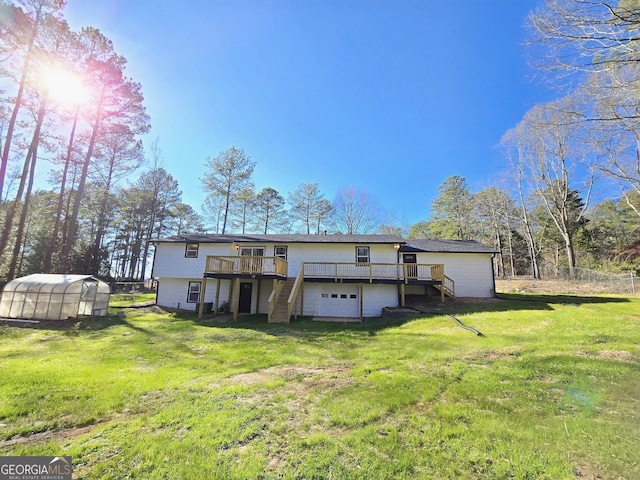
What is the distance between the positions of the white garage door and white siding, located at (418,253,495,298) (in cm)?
530

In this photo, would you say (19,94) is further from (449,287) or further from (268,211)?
(449,287)

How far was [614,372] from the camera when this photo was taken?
5.50 meters

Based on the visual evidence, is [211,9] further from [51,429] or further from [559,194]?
[559,194]

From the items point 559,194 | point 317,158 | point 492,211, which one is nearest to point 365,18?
point 317,158

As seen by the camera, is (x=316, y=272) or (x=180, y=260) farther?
(x=180, y=260)

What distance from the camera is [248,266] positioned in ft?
49.1

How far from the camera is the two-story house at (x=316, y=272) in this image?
51.1 feet

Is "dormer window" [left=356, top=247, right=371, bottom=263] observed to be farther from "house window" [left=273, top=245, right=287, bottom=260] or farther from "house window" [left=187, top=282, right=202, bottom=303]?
"house window" [left=187, top=282, right=202, bottom=303]

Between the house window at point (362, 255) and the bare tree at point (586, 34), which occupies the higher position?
the bare tree at point (586, 34)

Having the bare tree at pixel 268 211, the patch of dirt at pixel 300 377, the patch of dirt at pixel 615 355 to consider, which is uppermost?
the bare tree at pixel 268 211

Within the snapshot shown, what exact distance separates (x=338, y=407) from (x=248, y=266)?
1129 centimetres

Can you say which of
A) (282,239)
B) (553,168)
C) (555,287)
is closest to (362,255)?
(282,239)

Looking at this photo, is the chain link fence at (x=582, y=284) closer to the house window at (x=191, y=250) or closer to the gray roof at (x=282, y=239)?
the gray roof at (x=282, y=239)

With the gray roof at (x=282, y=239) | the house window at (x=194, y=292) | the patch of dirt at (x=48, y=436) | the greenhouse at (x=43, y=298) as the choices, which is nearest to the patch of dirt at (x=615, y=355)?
the patch of dirt at (x=48, y=436)
